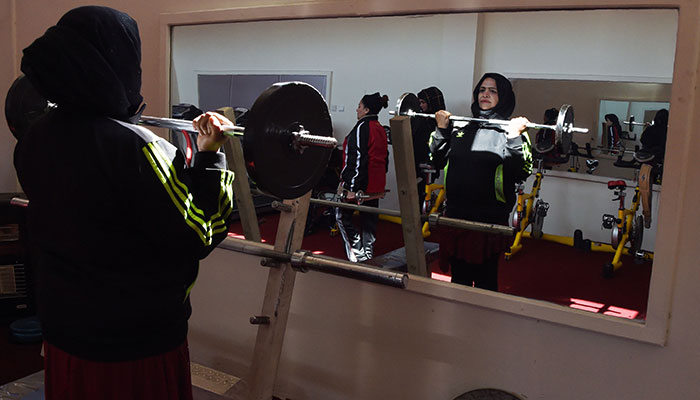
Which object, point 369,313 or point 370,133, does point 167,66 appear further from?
point 369,313

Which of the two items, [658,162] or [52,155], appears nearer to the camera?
[52,155]

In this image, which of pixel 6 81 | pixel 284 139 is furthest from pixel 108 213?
pixel 6 81

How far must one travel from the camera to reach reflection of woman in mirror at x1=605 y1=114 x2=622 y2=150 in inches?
63.6

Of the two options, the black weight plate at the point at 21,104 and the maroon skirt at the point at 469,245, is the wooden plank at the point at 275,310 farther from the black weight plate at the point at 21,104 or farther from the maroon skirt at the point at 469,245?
the black weight plate at the point at 21,104

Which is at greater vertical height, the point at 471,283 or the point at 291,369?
the point at 471,283

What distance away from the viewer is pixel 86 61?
1031 mm

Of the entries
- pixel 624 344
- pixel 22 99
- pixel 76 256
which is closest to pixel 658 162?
pixel 624 344

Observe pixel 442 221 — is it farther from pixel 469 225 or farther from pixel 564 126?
pixel 564 126

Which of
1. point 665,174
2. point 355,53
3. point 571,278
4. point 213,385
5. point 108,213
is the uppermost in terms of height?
point 355,53

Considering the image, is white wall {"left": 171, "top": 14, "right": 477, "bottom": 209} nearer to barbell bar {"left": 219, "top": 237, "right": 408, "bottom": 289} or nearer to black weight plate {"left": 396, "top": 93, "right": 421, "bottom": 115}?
black weight plate {"left": 396, "top": 93, "right": 421, "bottom": 115}

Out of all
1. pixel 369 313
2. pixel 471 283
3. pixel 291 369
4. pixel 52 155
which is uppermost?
pixel 52 155

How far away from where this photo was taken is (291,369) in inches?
79.8

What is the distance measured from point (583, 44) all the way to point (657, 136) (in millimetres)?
345

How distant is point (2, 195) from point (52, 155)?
2149 millimetres
